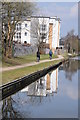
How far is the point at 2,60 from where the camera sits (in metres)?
28.4

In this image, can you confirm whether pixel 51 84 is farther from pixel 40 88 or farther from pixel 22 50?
pixel 22 50

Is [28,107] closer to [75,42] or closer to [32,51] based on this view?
[32,51]

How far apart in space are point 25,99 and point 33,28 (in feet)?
197

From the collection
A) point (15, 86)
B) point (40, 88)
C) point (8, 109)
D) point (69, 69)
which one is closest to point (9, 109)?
point (8, 109)

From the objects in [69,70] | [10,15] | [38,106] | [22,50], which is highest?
[10,15]

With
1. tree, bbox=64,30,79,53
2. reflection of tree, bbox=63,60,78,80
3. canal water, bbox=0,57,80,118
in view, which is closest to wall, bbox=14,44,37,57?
reflection of tree, bbox=63,60,78,80

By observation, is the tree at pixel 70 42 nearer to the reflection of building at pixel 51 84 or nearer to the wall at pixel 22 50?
the wall at pixel 22 50

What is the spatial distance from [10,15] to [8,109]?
69.6ft

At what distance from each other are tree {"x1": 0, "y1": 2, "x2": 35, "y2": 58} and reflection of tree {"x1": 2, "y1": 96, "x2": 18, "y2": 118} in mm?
17679

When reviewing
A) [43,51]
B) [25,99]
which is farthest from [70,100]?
[43,51]

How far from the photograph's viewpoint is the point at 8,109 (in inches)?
386

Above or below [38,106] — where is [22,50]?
above

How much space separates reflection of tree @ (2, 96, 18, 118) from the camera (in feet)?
28.7

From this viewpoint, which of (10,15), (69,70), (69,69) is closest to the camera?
(10,15)
